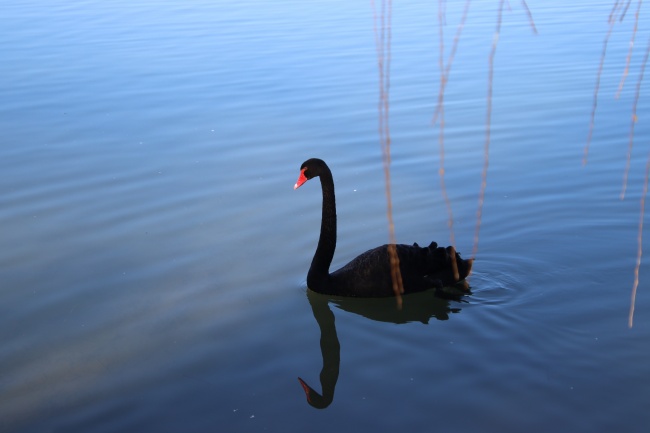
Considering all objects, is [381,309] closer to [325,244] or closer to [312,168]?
[325,244]

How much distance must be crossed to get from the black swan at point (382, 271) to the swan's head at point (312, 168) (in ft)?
1.43

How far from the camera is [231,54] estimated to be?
12.2m

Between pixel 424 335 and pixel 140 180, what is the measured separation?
338 centimetres

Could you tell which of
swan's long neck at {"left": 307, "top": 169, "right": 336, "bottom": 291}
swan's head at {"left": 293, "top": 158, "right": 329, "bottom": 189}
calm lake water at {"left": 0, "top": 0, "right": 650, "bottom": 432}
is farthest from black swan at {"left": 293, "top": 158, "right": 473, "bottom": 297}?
swan's head at {"left": 293, "top": 158, "right": 329, "bottom": 189}

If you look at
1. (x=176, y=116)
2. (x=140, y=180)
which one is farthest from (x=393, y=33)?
(x=140, y=180)

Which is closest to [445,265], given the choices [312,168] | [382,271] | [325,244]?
[382,271]

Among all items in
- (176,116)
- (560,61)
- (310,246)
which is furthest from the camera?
(560,61)

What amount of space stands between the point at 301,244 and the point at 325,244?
24.5 inches

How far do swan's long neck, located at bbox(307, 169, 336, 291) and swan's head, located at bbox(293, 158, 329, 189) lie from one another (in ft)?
0.12

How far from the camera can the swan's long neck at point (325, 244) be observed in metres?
5.27

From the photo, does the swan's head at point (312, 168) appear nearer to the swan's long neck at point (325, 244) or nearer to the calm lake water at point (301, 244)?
the swan's long neck at point (325, 244)

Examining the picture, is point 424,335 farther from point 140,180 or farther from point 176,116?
point 176,116

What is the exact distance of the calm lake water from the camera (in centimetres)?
406

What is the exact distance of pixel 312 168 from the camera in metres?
5.58
